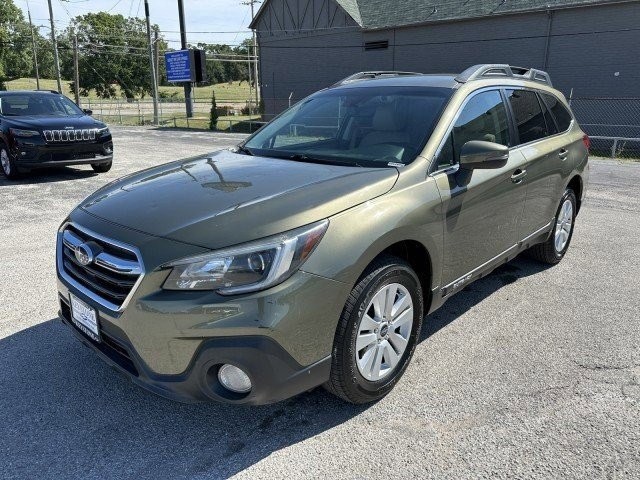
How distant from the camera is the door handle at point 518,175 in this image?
12.7ft

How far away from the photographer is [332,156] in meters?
3.47

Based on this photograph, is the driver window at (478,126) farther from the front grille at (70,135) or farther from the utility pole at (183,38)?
the utility pole at (183,38)

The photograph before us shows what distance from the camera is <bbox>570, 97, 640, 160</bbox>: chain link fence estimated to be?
1758 centimetres

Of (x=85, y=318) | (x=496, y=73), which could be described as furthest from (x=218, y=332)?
(x=496, y=73)

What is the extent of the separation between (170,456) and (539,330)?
2674 mm

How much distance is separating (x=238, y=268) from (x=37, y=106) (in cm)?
1009

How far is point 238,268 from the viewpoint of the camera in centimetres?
230

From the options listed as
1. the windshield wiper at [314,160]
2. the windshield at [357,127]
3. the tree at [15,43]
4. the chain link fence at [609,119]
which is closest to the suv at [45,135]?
the windshield at [357,127]

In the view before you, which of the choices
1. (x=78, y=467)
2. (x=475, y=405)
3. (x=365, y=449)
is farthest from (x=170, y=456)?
(x=475, y=405)

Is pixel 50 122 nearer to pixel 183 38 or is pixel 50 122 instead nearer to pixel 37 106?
pixel 37 106

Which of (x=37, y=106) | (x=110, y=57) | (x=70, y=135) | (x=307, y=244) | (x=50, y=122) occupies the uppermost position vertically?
(x=110, y=57)

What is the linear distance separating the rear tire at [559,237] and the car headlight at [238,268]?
3.45 m

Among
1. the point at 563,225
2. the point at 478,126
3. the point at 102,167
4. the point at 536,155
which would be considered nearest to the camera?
the point at 478,126

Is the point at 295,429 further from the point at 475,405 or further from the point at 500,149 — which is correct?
the point at 500,149
